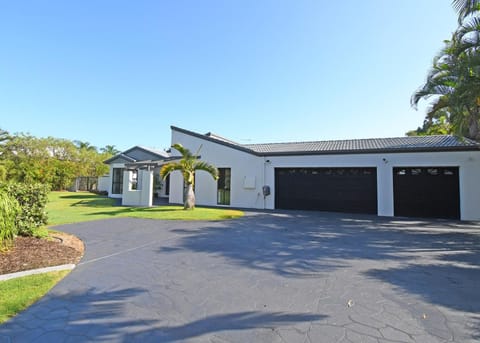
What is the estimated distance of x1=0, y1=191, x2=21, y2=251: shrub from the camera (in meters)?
5.47

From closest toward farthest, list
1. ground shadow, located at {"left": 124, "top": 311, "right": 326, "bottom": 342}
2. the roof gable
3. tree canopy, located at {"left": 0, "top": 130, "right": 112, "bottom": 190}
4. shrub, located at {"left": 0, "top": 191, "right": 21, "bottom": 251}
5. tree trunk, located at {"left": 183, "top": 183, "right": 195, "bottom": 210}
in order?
ground shadow, located at {"left": 124, "top": 311, "right": 326, "bottom": 342} → shrub, located at {"left": 0, "top": 191, "right": 21, "bottom": 251} → tree trunk, located at {"left": 183, "top": 183, "right": 195, "bottom": 210} → the roof gable → tree canopy, located at {"left": 0, "top": 130, "right": 112, "bottom": 190}

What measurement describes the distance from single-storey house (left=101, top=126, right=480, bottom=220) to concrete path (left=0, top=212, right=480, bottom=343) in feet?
22.3

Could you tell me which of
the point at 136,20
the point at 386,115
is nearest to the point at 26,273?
the point at 136,20

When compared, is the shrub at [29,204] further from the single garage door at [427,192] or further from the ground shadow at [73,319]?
the single garage door at [427,192]

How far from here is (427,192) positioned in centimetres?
1276

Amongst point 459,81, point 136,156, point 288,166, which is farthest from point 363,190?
point 136,156

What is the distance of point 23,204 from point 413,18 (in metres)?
15.1

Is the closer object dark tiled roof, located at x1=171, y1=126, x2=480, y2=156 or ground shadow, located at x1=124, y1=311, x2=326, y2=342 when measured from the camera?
ground shadow, located at x1=124, y1=311, x2=326, y2=342

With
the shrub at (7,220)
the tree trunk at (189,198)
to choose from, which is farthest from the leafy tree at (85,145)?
the shrub at (7,220)

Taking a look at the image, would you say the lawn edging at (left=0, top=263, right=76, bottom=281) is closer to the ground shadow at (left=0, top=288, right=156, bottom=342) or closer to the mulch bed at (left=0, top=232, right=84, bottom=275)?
the mulch bed at (left=0, top=232, right=84, bottom=275)

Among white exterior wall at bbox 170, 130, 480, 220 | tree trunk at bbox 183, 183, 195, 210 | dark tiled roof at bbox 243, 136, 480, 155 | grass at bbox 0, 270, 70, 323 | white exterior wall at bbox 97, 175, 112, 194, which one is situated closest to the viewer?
grass at bbox 0, 270, 70, 323

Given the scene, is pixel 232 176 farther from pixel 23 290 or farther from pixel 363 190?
pixel 23 290

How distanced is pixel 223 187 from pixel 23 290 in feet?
44.8

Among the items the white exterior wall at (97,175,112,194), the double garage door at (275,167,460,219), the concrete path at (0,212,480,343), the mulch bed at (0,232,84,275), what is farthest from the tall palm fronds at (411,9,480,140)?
the white exterior wall at (97,175,112,194)
